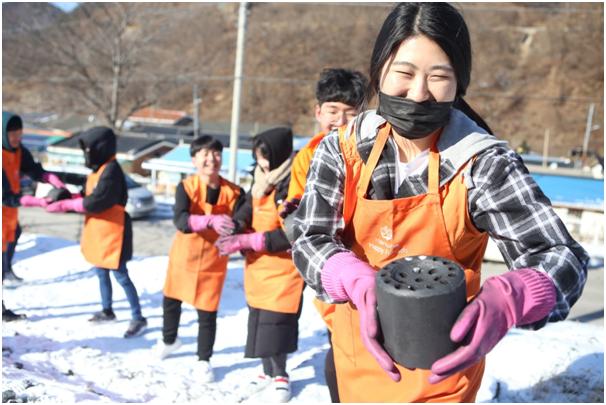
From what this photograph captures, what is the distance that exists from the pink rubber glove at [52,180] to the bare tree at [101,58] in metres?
19.6

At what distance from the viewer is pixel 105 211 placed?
475 cm

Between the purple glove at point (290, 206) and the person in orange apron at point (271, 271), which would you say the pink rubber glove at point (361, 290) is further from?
the person in orange apron at point (271, 271)

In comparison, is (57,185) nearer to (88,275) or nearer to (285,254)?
(88,275)

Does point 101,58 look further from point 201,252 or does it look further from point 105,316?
point 201,252

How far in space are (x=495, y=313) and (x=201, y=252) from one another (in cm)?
312

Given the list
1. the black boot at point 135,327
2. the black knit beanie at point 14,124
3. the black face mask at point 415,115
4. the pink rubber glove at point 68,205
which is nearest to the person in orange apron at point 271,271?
the black boot at point 135,327

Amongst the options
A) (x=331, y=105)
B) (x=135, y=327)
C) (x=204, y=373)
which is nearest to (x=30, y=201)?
(x=135, y=327)

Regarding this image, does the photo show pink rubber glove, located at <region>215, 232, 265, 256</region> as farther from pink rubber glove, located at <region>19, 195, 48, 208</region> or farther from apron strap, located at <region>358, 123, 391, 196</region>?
pink rubber glove, located at <region>19, 195, 48, 208</region>

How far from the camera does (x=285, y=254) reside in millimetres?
3588

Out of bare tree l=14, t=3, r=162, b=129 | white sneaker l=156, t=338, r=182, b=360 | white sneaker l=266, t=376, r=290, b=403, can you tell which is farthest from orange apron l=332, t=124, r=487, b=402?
bare tree l=14, t=3, r=162, b=129

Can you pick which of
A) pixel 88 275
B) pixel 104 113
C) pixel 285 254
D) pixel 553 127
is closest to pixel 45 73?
pixel 104 113

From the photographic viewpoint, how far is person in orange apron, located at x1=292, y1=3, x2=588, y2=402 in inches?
51.3

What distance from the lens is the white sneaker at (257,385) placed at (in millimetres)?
3734

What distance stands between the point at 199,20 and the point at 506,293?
204ft
